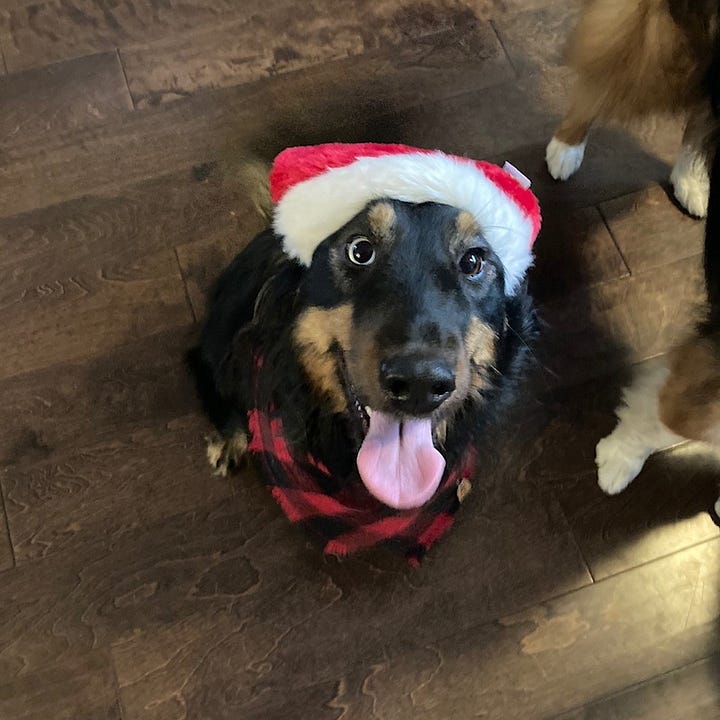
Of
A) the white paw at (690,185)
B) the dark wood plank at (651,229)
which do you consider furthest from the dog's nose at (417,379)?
the white paw at (690,185)

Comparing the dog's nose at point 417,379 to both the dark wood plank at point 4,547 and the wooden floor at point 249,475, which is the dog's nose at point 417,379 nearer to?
the wooden floor at point 249,475

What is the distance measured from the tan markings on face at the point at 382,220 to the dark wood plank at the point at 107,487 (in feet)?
2.49

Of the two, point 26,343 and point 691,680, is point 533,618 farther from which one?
point 26,343

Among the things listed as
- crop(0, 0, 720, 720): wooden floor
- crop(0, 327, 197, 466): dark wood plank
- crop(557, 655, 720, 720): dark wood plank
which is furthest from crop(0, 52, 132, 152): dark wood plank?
crop(557, 655, 720, 720): dark wood plank

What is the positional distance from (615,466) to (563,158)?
79cm

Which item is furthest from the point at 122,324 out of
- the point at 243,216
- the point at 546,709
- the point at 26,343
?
the point at 546,709

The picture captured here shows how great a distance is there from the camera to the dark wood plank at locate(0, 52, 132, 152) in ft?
6.80

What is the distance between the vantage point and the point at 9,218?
1.97 m

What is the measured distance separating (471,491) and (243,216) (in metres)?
0.88

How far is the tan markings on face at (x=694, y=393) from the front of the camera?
134cm

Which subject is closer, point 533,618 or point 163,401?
point 533,618

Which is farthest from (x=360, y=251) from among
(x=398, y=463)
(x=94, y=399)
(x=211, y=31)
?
(x=211, y=31)

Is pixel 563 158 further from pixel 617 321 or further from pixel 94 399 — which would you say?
pixel 94 399

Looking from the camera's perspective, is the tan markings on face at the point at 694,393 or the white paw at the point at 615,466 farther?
the white paw at the point at 615,466
